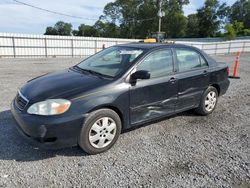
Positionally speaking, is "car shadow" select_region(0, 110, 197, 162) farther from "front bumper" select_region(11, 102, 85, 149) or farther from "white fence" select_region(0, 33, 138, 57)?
"white fence" select_region(0, 33, 138, 57)

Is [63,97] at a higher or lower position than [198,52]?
lower

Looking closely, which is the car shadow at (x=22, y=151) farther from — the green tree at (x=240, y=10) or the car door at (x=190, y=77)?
the green tree at (x=240, y=10)

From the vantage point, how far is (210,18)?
6300 centimetres

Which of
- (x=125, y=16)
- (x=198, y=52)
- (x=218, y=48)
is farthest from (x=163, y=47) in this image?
(x=125, y=16)

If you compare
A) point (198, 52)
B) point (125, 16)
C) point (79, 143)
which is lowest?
point (79, 143)

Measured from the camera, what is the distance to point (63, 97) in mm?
2934

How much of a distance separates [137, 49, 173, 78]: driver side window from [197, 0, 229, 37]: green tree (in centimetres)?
6389

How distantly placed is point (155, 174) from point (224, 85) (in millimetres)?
3232

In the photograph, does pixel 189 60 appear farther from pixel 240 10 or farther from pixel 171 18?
pixel 240 10

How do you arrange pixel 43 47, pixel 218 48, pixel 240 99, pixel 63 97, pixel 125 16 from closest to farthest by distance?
1. pixel 63 97
2. pixel 240 99
3. pixel 43 47
4. pixel 218 48
5. pixel 125 16

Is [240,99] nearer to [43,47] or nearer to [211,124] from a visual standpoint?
[211,124]

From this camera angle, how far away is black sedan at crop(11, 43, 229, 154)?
2.88 m

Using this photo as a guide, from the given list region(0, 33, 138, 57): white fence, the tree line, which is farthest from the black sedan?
the tree line

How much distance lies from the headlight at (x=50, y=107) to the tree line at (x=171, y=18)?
207 feet
